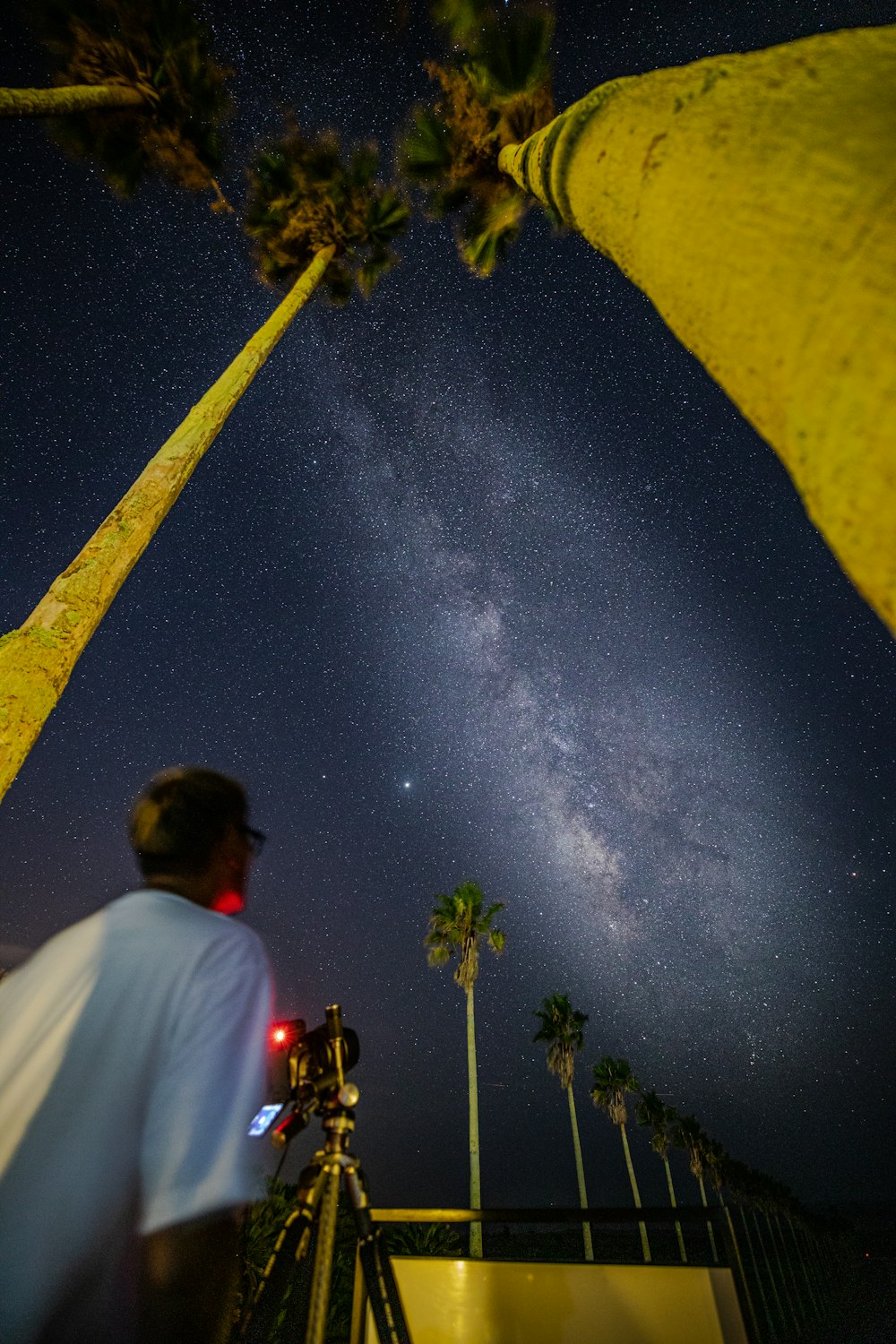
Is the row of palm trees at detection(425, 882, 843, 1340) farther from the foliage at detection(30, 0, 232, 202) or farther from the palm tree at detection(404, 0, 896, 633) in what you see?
the foliage at detection(30, 0, 232, 202)

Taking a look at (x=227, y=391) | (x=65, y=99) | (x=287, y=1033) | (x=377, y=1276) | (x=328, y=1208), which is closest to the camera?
(x=328, y=1208)

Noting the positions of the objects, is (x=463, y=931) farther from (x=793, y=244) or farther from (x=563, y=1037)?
(x=793, y=244)

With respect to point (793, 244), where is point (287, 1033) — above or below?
below

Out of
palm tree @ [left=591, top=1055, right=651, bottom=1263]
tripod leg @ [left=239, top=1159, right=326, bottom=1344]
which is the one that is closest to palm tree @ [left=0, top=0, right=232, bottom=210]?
tripod leg @ [left=239, top=1159, right=326, bottom=1344]

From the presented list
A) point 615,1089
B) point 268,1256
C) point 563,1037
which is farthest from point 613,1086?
point 268,1256

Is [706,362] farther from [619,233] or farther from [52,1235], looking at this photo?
[52,1235]

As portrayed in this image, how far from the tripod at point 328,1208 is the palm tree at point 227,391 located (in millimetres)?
2755

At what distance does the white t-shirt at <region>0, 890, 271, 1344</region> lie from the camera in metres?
0.98

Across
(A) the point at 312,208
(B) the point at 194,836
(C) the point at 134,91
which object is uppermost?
(A) the point at 312,208

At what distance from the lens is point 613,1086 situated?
120 feet

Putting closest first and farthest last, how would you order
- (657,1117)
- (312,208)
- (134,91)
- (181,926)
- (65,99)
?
(181,926) → (65,99) → (134,91) → (312,208) → (657,1117)

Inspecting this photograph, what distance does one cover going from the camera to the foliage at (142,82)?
22.4 ft

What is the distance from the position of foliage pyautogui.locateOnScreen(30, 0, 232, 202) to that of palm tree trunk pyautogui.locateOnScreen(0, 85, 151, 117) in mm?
143

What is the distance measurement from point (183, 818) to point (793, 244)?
1848 millimetres
